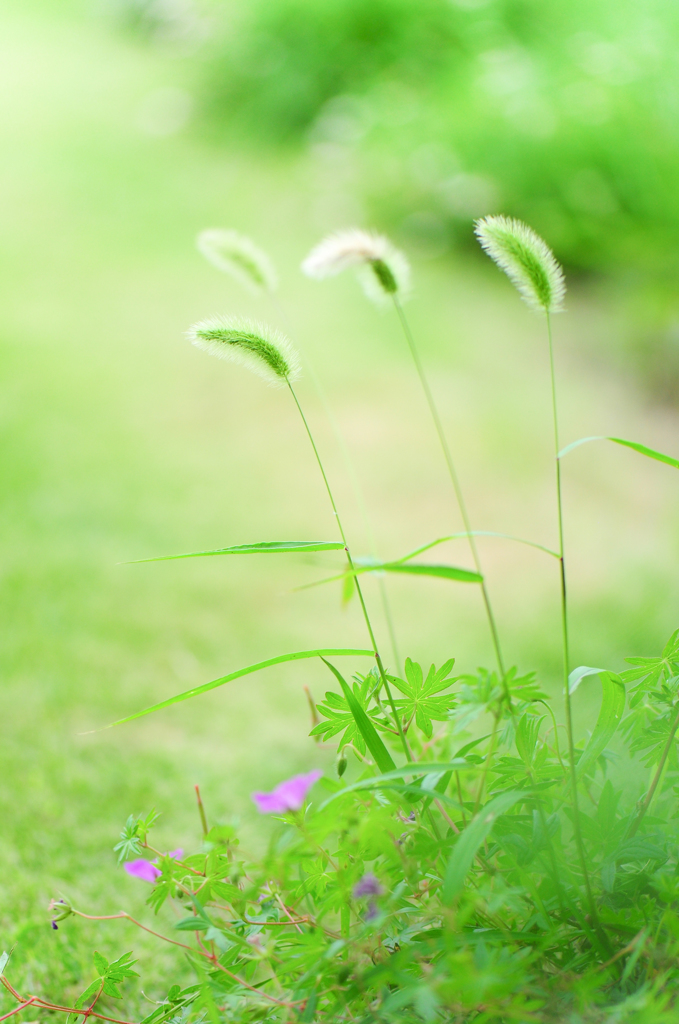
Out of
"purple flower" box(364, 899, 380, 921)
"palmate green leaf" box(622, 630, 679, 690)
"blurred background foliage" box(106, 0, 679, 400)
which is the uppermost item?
"blurred background foliage" box(106, 0, 679, 400)

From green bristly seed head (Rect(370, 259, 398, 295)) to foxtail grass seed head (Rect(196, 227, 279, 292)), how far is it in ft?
0.45

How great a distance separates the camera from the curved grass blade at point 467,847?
1.75ft

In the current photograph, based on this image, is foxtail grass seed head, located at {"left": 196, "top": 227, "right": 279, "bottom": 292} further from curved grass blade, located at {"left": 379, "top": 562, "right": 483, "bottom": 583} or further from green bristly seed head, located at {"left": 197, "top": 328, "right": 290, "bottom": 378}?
curved grass blade, located at {"left": 379, "top": 562, "right": 483, "bottom": 583}

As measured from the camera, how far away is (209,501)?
2.50 m

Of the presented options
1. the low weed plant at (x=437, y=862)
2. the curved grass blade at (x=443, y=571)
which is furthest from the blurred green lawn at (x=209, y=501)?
the low weed plant at (x=437, y=862)

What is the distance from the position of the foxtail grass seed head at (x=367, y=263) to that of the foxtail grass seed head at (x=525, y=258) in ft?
0.30

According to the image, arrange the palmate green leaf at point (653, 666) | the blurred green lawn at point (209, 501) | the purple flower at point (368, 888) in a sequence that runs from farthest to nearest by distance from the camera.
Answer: the blurred green lawn at point (209, 501) → the palmate green leaf at point (653, 666) → the purple flower at point (368, 888)

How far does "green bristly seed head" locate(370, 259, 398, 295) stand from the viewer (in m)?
0.77

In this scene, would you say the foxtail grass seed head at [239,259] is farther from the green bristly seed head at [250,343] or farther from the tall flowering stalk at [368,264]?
the green bristly seed head at [250,343]

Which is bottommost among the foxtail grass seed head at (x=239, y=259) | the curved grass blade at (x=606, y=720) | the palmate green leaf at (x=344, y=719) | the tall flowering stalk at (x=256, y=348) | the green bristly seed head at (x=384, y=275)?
the curved grass blade at (x=606, y=720)

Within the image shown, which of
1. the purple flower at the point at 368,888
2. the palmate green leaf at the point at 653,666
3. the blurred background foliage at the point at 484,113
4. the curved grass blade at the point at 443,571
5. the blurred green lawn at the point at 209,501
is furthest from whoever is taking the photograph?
the blurred background foliage at the point at 484,113

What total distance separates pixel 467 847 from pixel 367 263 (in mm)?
511

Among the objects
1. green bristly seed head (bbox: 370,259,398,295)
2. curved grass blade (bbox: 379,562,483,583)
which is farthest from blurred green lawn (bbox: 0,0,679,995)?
green bristly seed head (bbox: 370,259,398,295)

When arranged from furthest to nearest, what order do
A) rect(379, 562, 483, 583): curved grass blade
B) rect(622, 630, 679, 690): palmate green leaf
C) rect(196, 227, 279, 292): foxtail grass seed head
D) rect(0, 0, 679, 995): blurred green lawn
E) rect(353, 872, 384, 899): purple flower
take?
1. rect(0, 0, 679, 995): blurred green lawn
2. rect(196, 227, 279, 292): foxtail grass seed head
3. rect(622, 630, 679, 690): palmate green leaf
4. rect(379, 562, 483, 583): curved grass blade
5. rect(353, 872, 384, 899): purple flower
